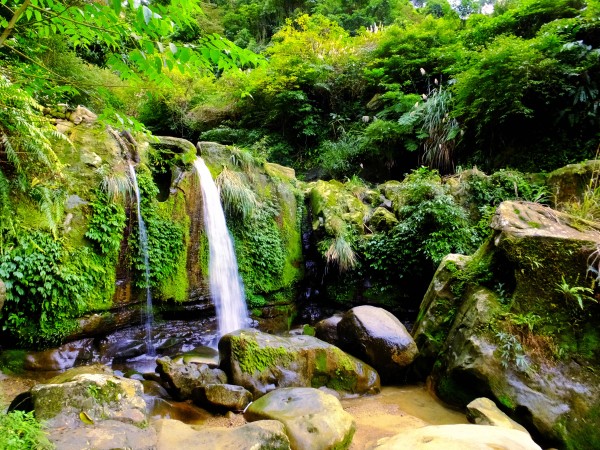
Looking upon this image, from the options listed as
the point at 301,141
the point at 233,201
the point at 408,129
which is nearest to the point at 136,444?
the point at 233,201

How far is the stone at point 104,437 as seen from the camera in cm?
201

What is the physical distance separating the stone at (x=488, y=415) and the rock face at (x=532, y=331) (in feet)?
0.59

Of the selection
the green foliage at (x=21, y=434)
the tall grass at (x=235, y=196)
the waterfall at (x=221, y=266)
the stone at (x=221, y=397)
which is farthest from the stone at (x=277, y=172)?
the green foliage at (x=21, y=434)

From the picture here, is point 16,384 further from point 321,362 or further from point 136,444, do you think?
point 321,362

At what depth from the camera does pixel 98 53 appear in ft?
29.2

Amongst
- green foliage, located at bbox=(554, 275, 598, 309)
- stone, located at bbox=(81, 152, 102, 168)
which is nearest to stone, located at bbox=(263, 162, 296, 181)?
stone, located at bbox=(81, 152, 102, 168)

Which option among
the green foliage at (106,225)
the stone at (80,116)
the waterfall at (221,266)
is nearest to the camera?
the green foliage at (106,225)

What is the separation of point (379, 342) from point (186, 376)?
2.43 m

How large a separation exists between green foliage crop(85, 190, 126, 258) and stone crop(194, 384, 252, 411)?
92.2 inches

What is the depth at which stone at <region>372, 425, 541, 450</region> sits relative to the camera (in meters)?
2.35

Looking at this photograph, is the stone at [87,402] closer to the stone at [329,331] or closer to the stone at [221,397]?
the stone at [221,397]

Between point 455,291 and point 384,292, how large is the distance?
2213 millimetres

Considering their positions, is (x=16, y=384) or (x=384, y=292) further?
(x=384, y=292)

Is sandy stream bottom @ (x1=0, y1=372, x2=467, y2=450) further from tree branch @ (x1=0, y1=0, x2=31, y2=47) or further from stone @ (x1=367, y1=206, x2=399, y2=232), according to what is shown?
stone @ (x1=367, y1=206, x2=399, y2=232)
